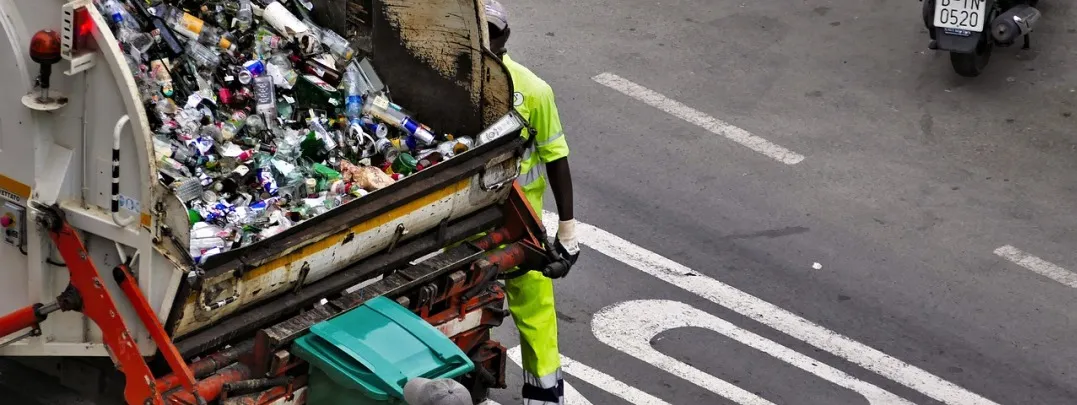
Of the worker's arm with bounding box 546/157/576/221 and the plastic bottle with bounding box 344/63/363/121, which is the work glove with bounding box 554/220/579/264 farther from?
the plastic bottle with bounding box 344/63/363/121

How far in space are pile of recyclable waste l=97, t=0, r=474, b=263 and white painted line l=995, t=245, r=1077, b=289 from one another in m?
3.30

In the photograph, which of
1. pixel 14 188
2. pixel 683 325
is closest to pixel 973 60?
pixel 683 325

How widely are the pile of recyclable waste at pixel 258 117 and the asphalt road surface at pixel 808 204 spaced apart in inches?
54.7

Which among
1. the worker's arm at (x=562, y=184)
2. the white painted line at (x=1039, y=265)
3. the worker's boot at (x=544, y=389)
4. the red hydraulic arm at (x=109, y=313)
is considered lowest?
the white painted line at (x=1039, y=265)

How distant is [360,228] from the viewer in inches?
220

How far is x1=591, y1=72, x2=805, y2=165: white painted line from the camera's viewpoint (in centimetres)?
920

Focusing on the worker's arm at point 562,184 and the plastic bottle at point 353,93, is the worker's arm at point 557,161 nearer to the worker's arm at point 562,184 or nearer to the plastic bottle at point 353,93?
the worker's arm at point 562,184

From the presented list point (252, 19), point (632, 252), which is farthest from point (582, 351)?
point (252, 19)

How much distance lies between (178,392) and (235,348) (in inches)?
12.5

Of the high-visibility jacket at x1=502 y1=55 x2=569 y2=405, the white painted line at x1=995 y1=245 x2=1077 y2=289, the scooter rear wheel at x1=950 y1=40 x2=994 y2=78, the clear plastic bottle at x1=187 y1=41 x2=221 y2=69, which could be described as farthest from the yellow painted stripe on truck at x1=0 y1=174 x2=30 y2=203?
the scooter rear wheel at x1=950 y1=40 x2=994 y2=78

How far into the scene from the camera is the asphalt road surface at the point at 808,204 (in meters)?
7.32

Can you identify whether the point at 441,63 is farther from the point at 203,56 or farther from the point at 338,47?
the point at 203,56

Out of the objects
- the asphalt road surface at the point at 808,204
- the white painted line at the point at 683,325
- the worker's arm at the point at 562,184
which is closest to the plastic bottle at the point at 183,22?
the worker's arm at the point at 562,184

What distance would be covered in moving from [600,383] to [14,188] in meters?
2.77
